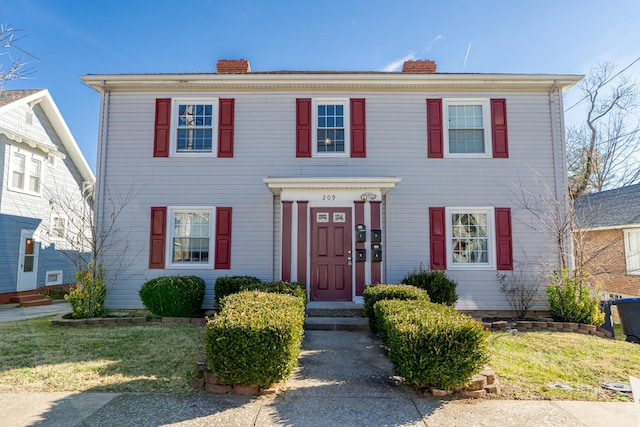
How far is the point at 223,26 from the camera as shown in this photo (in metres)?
10.8

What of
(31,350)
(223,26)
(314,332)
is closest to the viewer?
(31,350)

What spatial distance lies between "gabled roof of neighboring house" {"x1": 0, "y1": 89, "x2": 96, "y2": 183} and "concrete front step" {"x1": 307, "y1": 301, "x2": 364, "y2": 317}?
35.4ft

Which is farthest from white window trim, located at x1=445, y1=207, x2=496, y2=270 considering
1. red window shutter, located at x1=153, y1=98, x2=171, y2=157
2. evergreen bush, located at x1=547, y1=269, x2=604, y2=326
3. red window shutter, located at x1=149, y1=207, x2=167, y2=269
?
red window shutter, located at x1=153, y1=98, x2=171, y2=157

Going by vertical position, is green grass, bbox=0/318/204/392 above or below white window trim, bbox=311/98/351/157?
below

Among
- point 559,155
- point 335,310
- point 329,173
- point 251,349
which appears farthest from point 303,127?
point 251,349

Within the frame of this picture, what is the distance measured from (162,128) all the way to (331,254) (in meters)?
5.03

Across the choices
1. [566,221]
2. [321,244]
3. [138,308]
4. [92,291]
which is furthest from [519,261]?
[92,291]

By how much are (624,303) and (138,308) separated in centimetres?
1028

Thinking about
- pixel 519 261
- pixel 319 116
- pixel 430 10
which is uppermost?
pixel 430 10

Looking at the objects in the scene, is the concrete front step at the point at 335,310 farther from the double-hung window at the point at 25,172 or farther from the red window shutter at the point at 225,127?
the double-hung window at the point at 25,172

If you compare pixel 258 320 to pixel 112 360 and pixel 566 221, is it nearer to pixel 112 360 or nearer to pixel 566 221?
pixel 112 360

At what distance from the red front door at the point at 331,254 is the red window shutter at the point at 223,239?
6.41ft

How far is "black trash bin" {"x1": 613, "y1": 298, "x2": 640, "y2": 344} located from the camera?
285 inches

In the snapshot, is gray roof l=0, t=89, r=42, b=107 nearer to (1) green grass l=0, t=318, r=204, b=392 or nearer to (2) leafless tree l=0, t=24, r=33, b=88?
(1) green grass l=0, t=318, r=204, b=392
